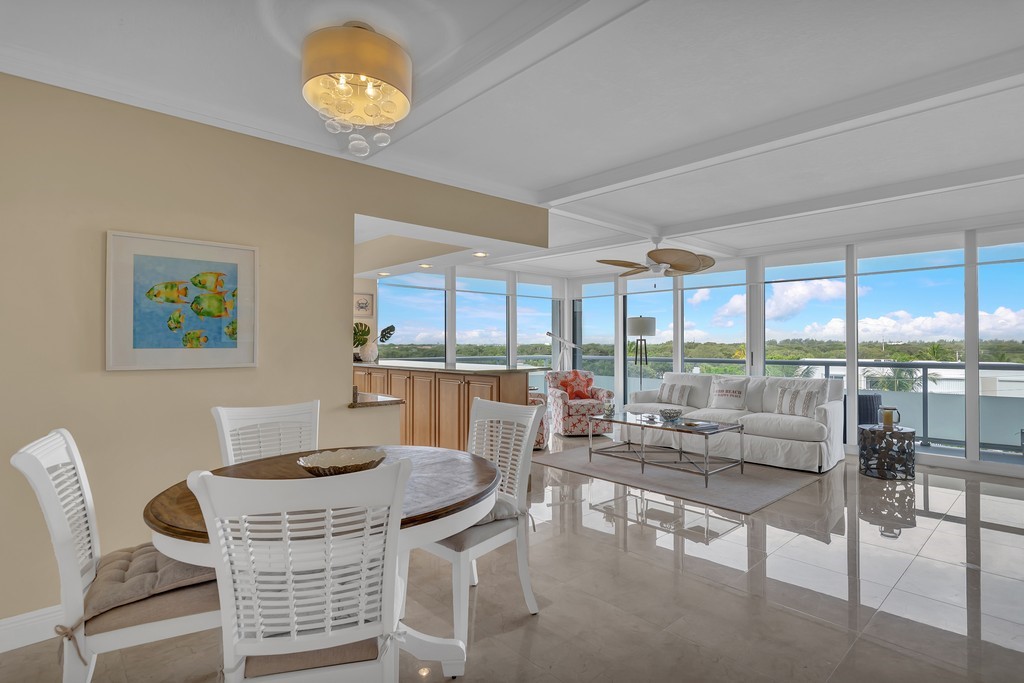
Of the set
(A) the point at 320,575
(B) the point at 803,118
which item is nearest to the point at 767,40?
(B) the point at 803,118

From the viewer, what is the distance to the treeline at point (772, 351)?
5.32 meters

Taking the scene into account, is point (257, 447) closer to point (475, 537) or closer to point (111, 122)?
point (475, 537)

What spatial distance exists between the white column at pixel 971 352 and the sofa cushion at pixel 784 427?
5.23ft

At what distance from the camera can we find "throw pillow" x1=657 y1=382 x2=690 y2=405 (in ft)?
22.2

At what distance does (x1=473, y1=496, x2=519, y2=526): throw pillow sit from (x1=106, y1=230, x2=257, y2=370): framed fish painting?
1673 millimetres

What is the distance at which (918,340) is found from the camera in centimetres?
581

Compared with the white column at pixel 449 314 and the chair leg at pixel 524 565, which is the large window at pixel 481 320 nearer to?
the white column at pixel 449 314

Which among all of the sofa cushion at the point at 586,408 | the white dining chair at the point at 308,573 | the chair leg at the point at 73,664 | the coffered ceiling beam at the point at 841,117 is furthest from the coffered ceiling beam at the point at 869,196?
the chair leg at the point at 73,664

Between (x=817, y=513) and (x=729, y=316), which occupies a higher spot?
(x=729, y=316)

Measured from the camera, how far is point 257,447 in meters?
2.54

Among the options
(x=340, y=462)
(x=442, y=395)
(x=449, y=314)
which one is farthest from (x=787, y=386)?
(x=340, y=462)

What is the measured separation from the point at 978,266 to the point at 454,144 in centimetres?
558

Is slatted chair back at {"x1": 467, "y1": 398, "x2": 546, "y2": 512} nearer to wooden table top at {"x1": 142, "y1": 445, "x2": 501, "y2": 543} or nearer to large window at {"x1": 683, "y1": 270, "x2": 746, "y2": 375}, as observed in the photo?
Answer: wooden table top at {"x1": 142, "y1": 445, "x2": 501, "y2": 543}

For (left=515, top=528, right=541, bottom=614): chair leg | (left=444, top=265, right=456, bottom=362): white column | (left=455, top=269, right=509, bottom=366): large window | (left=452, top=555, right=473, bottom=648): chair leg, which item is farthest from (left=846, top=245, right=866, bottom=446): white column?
(left=452, top=555, right=473, bottom=648): chair leg
